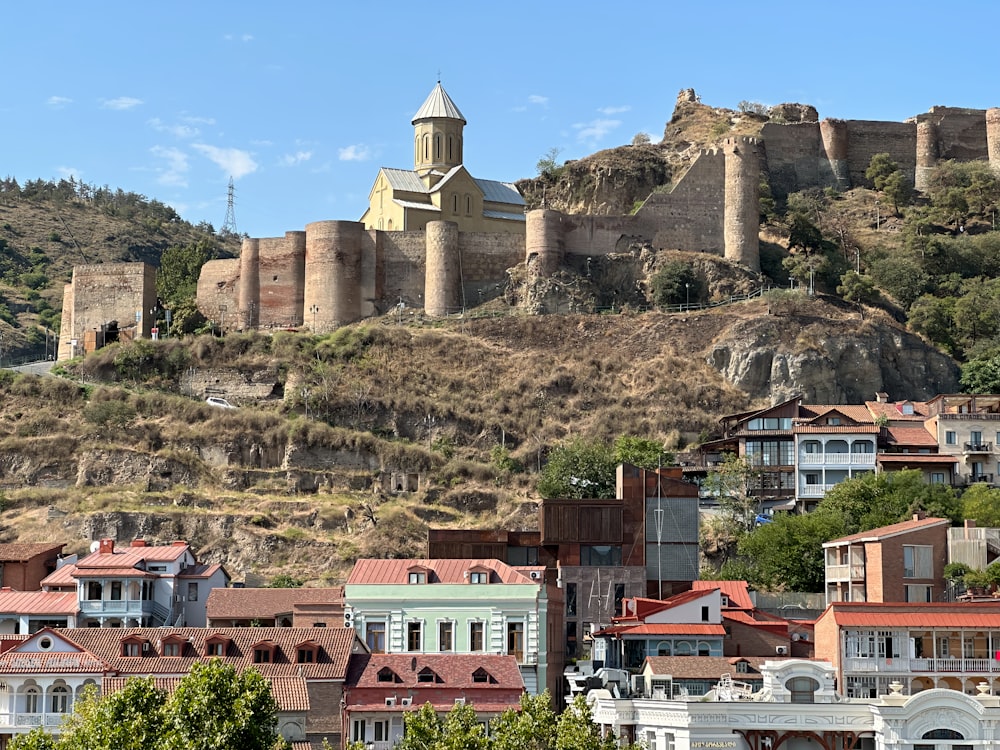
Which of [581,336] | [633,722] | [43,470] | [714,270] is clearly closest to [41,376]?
[43,470]

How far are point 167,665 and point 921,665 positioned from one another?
22.8 meters

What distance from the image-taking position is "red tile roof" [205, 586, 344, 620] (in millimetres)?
65500

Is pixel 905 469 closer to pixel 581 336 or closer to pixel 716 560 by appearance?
pixel 716 560

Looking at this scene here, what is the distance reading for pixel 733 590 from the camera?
68000mm

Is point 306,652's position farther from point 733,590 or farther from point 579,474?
point 579,474

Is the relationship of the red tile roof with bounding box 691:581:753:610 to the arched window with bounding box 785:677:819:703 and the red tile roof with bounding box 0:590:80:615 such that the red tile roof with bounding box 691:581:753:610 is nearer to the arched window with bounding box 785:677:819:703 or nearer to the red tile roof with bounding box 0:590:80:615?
the arched window with bounding box 785:677:819:703

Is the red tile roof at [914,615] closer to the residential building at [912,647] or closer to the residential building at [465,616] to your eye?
the residential building at [912,647]

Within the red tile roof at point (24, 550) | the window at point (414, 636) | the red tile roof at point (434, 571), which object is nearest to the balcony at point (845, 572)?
the red tile roof at point (434, 571)

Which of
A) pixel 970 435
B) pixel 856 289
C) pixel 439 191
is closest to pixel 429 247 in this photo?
pixel 439 191

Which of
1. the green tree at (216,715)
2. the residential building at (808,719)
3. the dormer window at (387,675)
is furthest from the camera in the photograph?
the dormer window at (387,675)

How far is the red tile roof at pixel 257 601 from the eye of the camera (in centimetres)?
6550

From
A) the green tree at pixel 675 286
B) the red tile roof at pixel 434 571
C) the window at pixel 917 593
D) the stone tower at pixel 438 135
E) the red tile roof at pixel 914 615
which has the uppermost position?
the stone tower at pixel 438 135

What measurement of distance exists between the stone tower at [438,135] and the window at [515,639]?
53491 millimetres

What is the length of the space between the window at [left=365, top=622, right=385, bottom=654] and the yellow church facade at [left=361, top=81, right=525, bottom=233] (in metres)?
45.5
